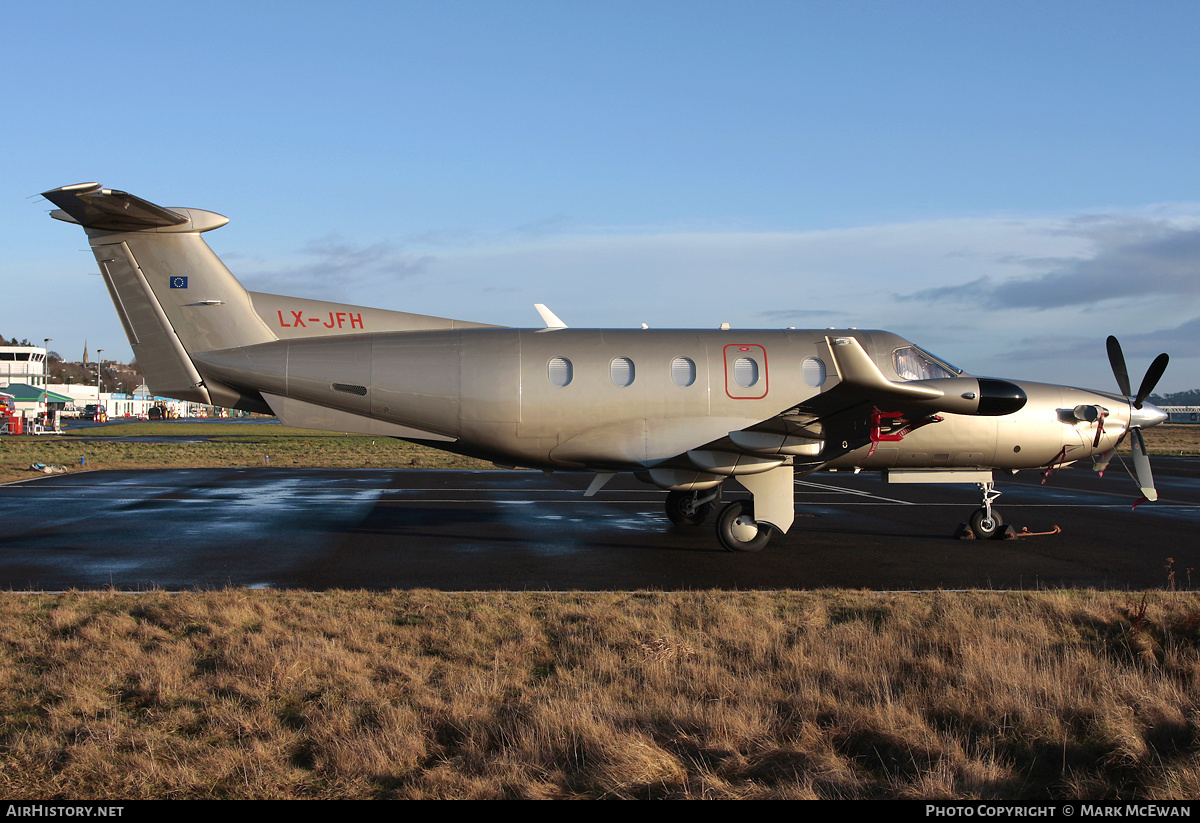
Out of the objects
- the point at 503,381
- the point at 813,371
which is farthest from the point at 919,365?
the point at 503,381

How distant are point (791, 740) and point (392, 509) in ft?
47.9

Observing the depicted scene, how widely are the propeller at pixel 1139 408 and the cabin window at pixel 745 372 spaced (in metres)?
6.44

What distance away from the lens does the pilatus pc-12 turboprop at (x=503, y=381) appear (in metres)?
12.7

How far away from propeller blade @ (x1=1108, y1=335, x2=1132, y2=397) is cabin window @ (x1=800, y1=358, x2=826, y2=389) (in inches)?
216

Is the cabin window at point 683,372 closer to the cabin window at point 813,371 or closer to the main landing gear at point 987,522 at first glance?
the cabin window at point 813,371

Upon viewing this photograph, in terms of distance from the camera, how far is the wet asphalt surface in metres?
10.8

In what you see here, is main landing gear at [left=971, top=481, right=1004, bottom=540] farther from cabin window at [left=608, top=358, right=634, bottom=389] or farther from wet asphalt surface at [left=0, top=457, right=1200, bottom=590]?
cabin window at [left=608, top=358, right=634, bottom=389]

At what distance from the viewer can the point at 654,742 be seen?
506 centimetres

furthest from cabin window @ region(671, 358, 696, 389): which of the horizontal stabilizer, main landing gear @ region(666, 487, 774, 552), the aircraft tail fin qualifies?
the horizontal stabilizer

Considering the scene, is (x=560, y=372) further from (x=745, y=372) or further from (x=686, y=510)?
(x=686, y=510)

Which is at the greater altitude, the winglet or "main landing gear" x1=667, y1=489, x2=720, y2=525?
the winglet

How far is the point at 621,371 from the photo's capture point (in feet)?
43.3

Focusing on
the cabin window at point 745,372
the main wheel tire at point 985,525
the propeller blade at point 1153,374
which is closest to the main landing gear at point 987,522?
the main wheel tire at point 985,525
